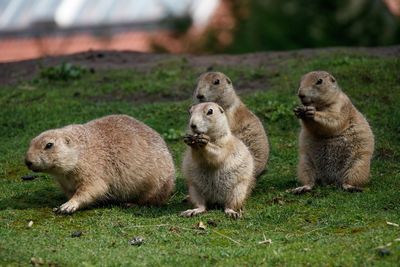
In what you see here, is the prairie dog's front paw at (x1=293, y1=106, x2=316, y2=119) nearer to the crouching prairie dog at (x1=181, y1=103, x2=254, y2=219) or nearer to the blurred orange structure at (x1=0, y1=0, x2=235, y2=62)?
the crouching prairie dog at (x1=181, y1=103, x2=254, y2=219)

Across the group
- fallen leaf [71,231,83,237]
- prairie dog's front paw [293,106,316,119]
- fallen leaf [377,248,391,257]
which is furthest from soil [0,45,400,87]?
fallen leaf [377,248,391,257]

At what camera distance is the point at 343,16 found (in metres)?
19.8

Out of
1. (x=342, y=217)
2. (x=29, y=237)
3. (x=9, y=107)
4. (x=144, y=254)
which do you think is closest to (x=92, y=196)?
(x=29, y=237)

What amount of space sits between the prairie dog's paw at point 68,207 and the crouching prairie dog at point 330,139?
2.56 metres

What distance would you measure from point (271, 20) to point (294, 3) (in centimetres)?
67

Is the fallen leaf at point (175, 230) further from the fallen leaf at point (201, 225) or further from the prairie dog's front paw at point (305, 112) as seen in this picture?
the prairie dog's front paw at point (305, 112)

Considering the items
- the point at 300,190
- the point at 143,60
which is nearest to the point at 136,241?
the point at 300,190

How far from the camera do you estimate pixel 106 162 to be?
901 cm

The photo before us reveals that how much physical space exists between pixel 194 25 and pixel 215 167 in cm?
1333

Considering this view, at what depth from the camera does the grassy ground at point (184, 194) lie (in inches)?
280

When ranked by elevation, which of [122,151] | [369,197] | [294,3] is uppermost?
[294,3]

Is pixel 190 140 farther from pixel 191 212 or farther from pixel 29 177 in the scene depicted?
pixel 29 177

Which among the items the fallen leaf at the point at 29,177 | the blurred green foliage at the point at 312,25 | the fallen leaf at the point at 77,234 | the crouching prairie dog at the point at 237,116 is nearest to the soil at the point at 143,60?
the blurred green foliage at the point at 312,25

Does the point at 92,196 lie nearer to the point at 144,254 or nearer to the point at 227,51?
the point at 144,254
